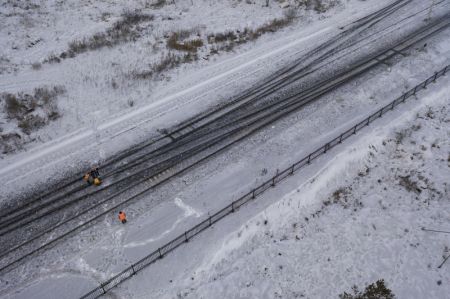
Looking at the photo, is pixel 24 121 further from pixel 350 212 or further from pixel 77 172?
pixel 350 212

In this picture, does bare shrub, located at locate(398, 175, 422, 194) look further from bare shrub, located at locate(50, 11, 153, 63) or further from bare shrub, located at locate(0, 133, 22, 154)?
bare shrub, located at locate(50, 11, 153, 63)

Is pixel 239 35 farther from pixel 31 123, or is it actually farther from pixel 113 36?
pixel 31 123

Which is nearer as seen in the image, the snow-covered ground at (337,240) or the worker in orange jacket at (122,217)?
the snow-covered ground at (337,240)

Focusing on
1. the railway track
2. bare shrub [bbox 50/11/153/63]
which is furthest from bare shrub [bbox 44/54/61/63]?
the railway track

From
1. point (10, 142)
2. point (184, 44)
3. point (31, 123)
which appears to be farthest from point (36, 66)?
point (184, 44)

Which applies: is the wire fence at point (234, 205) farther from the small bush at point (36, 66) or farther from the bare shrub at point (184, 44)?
the small bush at point (36, 66)

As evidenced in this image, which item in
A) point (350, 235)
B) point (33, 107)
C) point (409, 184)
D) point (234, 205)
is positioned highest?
point (33, 107)

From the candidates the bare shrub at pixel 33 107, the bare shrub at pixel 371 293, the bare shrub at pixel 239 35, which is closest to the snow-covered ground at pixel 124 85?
the bare shrub at pixel 33 107
